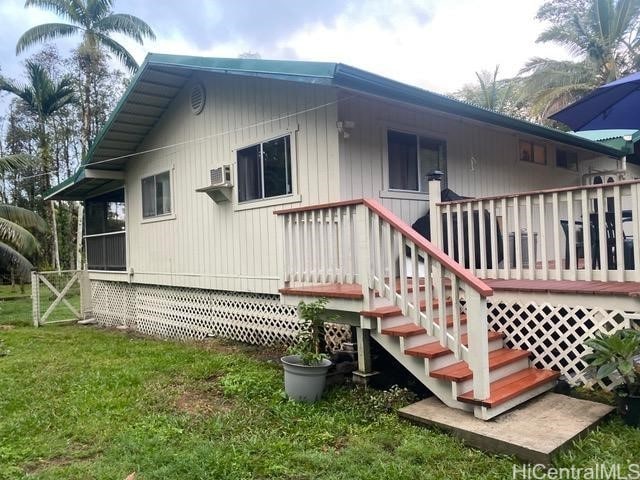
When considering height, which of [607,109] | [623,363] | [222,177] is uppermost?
[607,109]

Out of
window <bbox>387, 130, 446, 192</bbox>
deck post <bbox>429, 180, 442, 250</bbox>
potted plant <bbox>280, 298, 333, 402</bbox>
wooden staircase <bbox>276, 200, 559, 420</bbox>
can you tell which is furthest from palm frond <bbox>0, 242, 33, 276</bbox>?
deck post <bbox>429, 180, 442, 250</bbox>

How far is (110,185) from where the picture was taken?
37.9 ft

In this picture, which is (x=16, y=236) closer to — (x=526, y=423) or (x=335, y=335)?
(x=335, y=335)

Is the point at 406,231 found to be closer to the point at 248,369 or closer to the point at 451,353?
the point at 451,353

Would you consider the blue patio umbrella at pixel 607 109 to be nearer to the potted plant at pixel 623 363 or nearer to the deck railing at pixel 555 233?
the deck railing at pixel 555 233

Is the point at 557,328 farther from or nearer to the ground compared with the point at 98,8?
nearer to the ground

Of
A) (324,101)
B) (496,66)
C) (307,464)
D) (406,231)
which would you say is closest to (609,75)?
(496,66)

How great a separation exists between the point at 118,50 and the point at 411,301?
61.9 feet

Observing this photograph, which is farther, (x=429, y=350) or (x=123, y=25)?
(x=123, y=25)

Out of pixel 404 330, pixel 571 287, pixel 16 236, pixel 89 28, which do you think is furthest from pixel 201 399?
pixel 89 28

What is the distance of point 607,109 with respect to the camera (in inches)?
293

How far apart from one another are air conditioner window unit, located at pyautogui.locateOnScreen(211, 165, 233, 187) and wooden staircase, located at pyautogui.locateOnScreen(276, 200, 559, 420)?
2.44 metres

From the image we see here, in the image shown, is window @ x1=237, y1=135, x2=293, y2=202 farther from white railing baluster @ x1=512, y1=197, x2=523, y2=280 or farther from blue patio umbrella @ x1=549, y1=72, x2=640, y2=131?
blue patio umbrella @ x1=549, y1=72, x2=640, y2=131

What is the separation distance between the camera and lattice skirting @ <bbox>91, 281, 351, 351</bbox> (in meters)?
6.95
